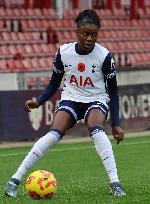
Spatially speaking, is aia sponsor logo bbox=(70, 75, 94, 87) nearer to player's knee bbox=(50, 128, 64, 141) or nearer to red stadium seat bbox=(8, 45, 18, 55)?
player's knee bbox=(50, 128, 64, 141)

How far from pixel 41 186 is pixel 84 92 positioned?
1.03m

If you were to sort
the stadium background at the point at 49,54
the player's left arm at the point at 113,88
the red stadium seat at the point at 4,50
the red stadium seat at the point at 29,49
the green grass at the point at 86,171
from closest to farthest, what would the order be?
the green grass at the point at 86,171 → the player's left arm at the point at 113,88 → the stadium background at the point at 49,54 → the red stadium seat at the point at 4,50 → the red stadium seat at the point at 29,49

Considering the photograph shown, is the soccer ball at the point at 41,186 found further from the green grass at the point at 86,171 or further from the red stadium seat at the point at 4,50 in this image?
the red stadium seat at the point at 4,50

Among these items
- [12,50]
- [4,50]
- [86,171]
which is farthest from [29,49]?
[86,171]

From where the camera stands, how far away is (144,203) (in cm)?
762

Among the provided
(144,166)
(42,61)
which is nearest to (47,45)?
(42,61)

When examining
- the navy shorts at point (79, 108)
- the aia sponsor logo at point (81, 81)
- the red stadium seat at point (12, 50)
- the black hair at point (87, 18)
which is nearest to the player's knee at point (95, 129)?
the navy shorts at point (79, 108)

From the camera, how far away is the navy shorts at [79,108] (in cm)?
833

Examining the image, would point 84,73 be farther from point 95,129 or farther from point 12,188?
point 12,188

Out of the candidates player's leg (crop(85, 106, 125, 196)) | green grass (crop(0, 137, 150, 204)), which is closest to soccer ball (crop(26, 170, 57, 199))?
green grass (crop(0, 137, 150, 204))

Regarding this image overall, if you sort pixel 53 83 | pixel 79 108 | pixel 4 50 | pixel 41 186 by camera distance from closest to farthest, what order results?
pixel 41 186 < pixel 79 108 < pixel 53 83 < pixel 4 50

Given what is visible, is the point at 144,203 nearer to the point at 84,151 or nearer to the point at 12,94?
the point at 84,151

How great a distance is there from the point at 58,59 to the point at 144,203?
1757mm

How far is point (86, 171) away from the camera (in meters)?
12.3
